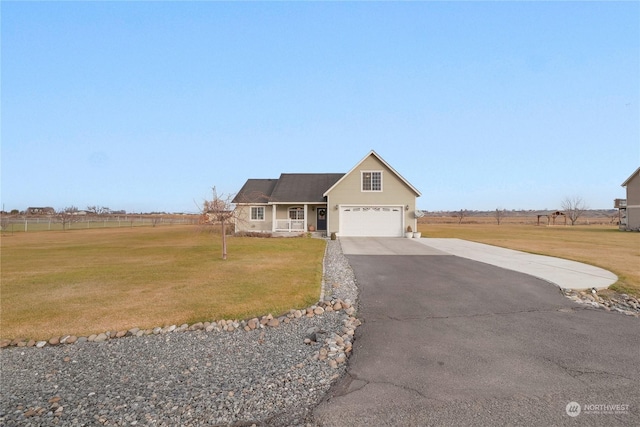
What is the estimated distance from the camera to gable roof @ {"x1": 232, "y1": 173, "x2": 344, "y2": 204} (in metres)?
28.7

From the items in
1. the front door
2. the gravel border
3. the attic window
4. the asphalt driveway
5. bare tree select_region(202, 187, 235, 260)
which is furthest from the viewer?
the front door

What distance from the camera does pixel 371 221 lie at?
26.7 metres

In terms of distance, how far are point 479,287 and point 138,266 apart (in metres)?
12.3

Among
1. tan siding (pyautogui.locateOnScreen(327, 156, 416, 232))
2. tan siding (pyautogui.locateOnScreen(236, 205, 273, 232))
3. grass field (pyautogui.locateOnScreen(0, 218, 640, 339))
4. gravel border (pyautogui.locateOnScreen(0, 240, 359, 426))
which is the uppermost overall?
tan siding (pyautogui.locateOnScreen(327, 156, 416, 232))

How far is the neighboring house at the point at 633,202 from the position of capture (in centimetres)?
3531

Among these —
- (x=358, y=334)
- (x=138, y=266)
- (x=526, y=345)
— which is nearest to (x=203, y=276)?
(x=138, y=266)

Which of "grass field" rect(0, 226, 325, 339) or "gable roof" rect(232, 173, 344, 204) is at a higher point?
"gable roof" rect(232, 173, 344, 204)

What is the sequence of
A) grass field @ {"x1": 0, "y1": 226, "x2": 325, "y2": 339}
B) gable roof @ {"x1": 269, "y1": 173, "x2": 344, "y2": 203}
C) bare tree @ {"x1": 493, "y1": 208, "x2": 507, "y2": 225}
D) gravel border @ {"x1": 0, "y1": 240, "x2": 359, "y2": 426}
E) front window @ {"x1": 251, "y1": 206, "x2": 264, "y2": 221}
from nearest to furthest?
1. gravel border @ {"x1": 0, "y1": 240, "x2": 359, "y2": 426}
2. grass field @ {"x1": 0, "y1": 226, "x2": 325, "y2": 339}
3. gable roof @ {"x1": 269, "y1": 173, "x2": 344, "y2": 203}
4. front window @ {"x1": 251, "y1": 206, "x2": 264, "y2": 221}
5. bare tree @ {"x1": 493, "y1": 208, "x2": 507, "y2": 225}

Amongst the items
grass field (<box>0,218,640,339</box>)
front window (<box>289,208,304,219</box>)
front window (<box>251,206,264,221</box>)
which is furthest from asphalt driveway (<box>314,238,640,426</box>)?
front window (<box>251,206,264,221</box>)

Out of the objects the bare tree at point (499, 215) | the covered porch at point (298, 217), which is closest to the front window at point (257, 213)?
the covered porch at point (298, 217)

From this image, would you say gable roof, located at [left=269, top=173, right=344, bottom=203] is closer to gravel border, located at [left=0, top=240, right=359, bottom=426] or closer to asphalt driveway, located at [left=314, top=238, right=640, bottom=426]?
asphalt driveway, located at [left=314, top=238, right=640, bottom=426]

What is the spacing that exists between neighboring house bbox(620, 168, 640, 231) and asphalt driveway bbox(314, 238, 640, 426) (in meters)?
37.9

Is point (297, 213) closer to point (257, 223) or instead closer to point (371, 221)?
point (257, 223)

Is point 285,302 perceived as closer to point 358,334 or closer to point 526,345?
point 358,334
